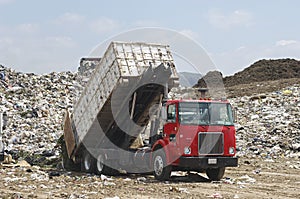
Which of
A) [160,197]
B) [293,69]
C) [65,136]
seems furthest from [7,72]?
[293,69]

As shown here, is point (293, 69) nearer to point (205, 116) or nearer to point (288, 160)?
point (288, 160)

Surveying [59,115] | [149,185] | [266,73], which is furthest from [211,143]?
[266,73]

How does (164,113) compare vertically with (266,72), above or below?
below

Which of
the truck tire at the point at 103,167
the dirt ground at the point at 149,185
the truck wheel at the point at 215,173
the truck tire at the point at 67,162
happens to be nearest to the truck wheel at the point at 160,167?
the dirt ground at the point at 149,185

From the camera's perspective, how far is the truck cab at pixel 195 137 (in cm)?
965

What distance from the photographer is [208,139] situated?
9.77 meters

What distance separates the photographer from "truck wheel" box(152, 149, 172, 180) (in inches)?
387

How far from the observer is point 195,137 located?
9664mm

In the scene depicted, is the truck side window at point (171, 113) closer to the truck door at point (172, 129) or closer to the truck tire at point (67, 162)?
the truck door at point (172, 129)

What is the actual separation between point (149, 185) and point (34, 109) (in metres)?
11.6

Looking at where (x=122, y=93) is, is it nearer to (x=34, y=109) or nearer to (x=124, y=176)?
(x=124, y=176)

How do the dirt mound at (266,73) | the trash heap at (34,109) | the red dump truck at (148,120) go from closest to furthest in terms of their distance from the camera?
1. the red dump truck at (148,120)
2. the trash heap at (34,109)
3. the dirt mound at (266,73)

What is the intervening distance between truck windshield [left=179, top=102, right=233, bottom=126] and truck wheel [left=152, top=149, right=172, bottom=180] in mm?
799

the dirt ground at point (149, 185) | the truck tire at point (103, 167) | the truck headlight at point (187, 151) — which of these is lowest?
the dirt ground at point (149, 185)
